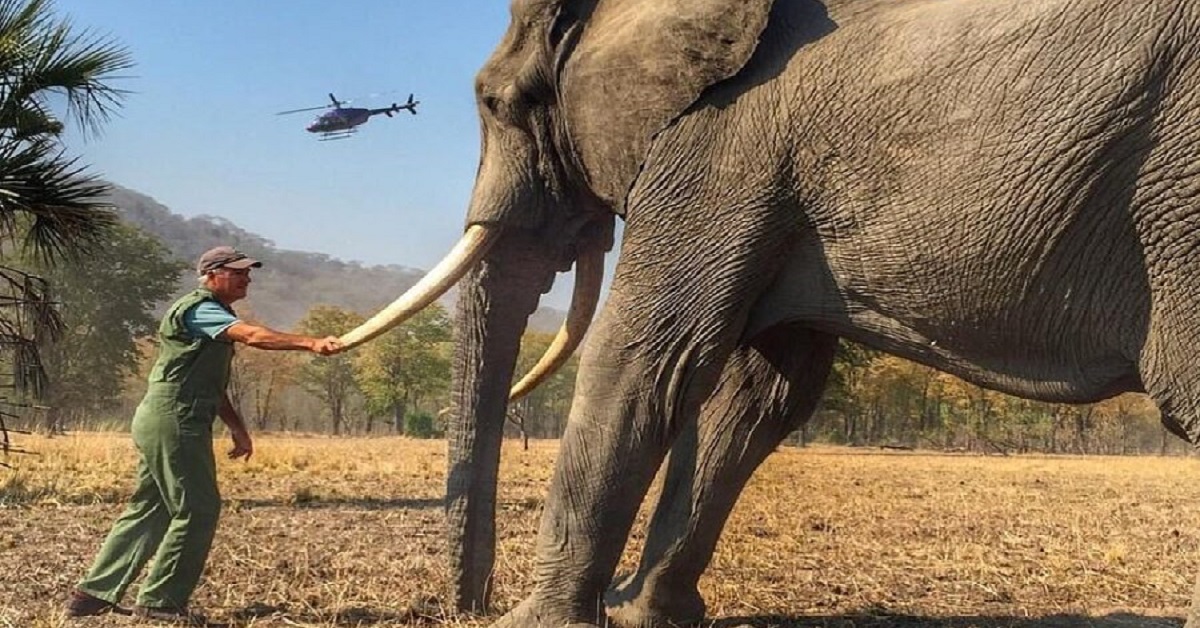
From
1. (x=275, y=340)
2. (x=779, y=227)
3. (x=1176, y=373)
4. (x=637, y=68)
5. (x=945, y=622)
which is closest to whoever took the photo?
(x=1176, y=373)

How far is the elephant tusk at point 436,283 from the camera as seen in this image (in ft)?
14.1

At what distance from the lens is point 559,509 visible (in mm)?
3908

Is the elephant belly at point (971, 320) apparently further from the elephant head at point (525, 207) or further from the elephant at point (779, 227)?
the elephant head at point (525, 207)

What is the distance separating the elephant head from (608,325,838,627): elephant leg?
2.28 feet

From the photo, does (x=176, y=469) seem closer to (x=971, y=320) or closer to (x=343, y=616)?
(x=343, y=616)

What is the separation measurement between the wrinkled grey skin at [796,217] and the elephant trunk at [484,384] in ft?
0.03

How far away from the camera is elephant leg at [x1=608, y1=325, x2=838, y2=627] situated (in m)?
4.72

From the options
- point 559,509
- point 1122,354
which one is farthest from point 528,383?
point 1122,354

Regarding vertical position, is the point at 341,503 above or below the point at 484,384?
below

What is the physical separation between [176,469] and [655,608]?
6.93 ft

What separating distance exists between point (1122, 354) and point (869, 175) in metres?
0.92

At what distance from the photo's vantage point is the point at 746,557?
682cm

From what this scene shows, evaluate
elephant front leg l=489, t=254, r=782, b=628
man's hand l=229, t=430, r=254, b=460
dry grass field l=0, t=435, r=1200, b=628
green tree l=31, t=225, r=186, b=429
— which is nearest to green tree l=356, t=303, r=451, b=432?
green tree l=31, t=225, r=186, b=429

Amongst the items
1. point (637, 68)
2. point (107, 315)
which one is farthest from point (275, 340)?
point (107, 315)
